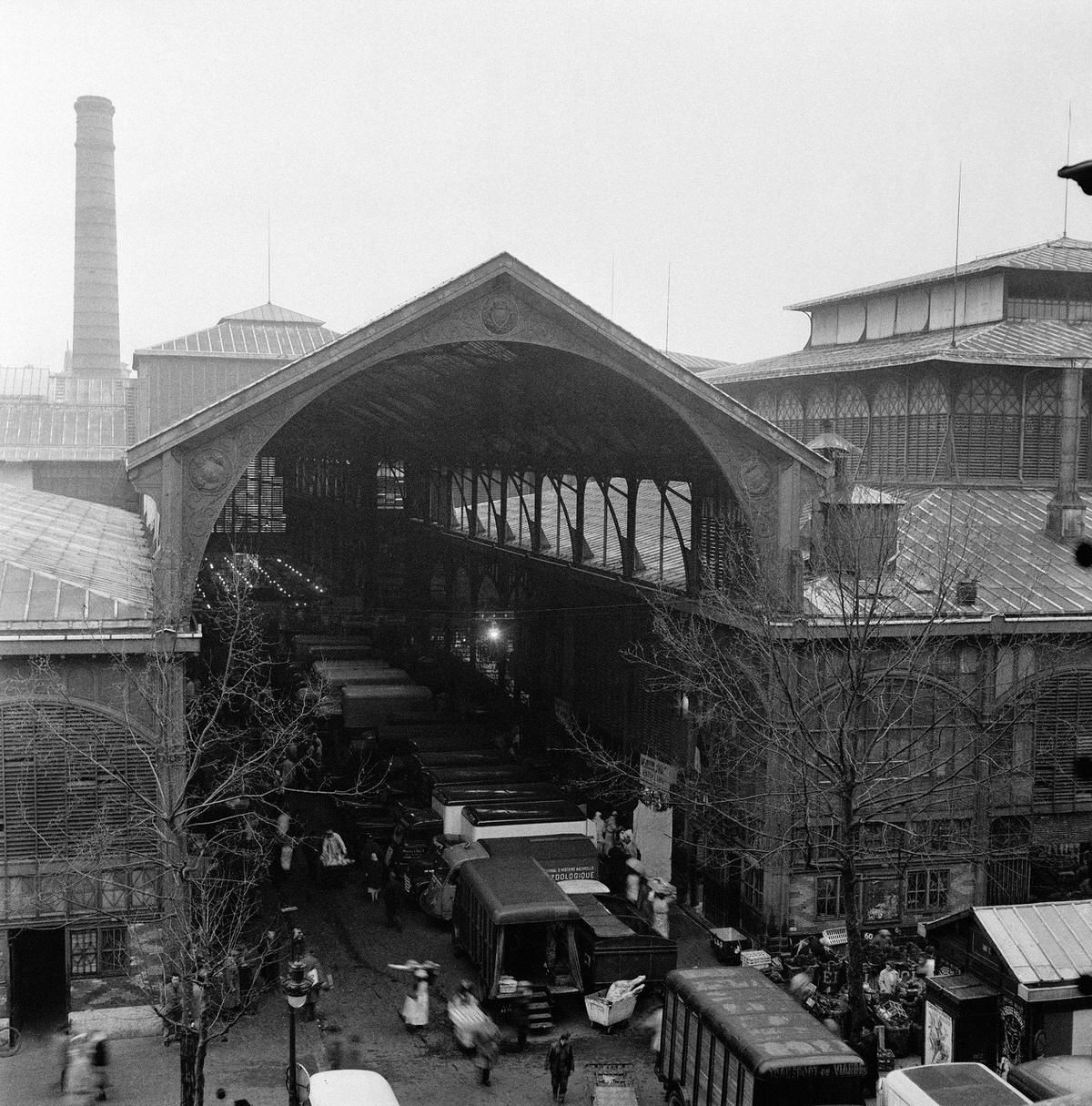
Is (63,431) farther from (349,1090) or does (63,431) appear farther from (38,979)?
(349,1090)

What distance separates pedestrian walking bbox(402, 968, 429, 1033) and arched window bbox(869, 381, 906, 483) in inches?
838

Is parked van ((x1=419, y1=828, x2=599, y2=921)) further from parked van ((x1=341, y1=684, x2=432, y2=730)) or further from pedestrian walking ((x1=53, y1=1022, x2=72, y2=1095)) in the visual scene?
parked van ((x1=341, y1=684, x2=432, y2=730))

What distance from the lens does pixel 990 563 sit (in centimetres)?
3016

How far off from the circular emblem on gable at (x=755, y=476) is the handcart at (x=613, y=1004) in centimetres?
995

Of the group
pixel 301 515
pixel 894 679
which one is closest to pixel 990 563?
pixel 894 679

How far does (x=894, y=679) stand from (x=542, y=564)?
17713 mm

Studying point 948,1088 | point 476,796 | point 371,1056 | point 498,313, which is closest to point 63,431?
point 476,796

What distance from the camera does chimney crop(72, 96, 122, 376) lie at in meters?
67.2

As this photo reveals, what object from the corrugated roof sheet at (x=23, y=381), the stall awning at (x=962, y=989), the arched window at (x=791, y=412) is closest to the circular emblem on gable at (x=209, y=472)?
the stall awning at (x=962, y=989)

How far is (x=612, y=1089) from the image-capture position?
63.9ft

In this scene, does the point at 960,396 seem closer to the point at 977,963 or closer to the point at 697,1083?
the point at 977,963

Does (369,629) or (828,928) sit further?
(369,629)

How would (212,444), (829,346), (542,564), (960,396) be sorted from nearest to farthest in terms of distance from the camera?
(212,444) → (960,396) → (542,564) → (829,346)

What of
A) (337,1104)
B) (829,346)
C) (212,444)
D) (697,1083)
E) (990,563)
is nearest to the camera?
(337,1104)
